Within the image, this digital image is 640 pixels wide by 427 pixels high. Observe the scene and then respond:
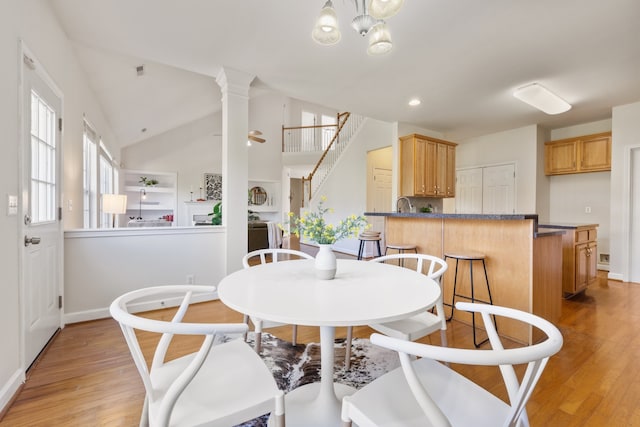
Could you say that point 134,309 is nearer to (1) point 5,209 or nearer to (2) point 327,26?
(1) point 5,209

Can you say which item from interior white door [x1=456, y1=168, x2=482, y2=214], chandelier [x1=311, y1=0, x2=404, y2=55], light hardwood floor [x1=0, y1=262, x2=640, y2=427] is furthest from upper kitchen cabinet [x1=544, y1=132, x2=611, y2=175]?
chandelier [x1=311, y1=0, x2=404, y2=55]

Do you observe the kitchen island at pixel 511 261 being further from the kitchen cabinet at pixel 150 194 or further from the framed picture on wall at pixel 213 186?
the kitchen cabinet at pixel 150 194

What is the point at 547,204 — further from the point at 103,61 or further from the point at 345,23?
the point at 103,61

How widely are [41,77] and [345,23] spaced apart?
2.33m

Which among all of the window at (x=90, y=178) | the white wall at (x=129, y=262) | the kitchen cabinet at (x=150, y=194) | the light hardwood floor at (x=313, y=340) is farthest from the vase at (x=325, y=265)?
the kitchen cabinet at (x=150, y=194)

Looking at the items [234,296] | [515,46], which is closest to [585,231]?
[515,46]

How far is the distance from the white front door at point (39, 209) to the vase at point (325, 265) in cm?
186

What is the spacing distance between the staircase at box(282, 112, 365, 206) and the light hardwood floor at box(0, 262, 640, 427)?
503 cm

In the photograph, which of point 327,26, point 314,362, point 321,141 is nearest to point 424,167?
point 327,26

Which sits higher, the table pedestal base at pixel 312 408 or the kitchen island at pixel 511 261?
the kitchen island at pixel 511 261

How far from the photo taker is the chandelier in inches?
56.2

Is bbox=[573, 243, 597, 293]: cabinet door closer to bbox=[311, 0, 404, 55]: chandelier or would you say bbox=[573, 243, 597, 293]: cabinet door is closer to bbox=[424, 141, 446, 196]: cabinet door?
bbox=[424, 141, 446, 196]: cabinet door

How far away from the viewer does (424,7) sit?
2.20 metres

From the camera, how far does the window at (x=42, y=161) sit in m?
2.05
